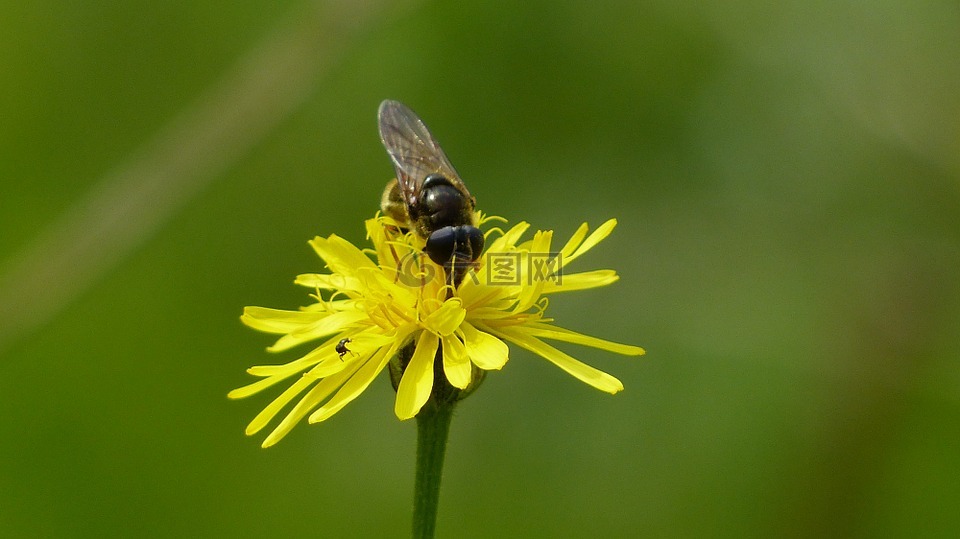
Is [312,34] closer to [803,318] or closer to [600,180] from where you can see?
[600,180]

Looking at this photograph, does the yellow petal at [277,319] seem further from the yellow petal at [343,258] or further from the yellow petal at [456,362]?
the yellow petal at [456,362]

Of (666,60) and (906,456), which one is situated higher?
(666,60)

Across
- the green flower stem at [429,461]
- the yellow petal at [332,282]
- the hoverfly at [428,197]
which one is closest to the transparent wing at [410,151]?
the hoverfly at [428,197]

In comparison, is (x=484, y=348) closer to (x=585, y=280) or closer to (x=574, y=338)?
(x=574, y=338)

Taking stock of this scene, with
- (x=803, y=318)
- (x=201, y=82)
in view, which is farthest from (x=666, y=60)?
(x=201, y=82)

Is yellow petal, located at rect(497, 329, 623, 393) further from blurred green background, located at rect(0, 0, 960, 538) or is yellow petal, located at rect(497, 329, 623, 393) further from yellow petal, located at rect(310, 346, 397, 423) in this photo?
blurred green background, located at rect(0, 0, 960, 538)

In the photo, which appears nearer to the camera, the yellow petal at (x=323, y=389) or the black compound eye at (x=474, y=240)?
the yellow petal at (x=323, y=389)

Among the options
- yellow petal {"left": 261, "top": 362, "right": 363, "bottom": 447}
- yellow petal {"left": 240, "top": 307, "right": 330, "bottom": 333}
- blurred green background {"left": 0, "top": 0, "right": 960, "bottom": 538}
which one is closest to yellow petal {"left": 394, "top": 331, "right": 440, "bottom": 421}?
yellow petal {"left": 261, "top": 362, "right": 363, "bottom": 447}
